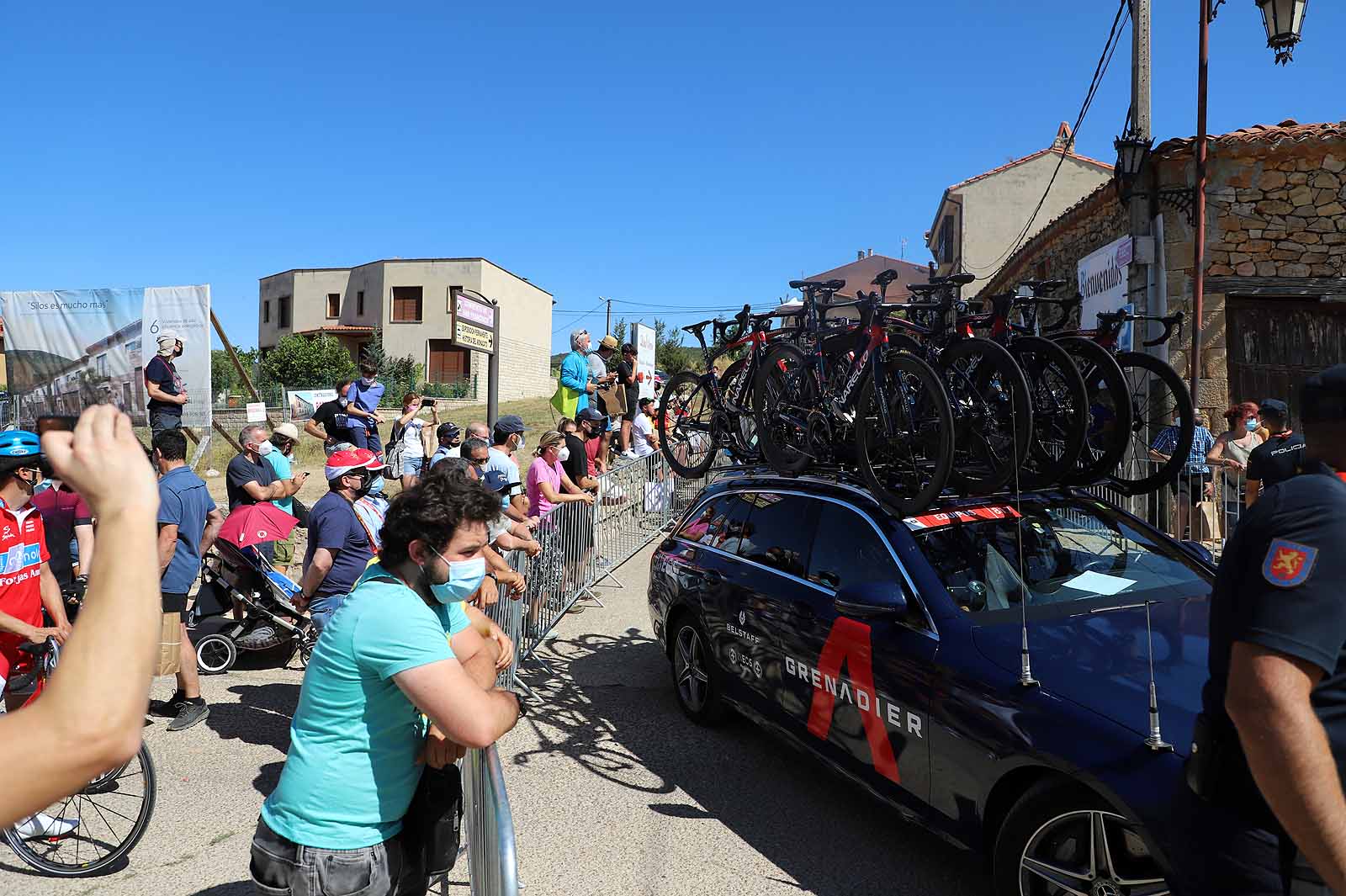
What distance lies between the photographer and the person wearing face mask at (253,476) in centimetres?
732

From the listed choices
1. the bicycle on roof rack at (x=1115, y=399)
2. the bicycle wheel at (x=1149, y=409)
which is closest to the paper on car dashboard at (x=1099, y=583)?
the bicycle on roof rack at (x=1115, y=399)

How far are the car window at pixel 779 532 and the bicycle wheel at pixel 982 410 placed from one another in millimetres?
848

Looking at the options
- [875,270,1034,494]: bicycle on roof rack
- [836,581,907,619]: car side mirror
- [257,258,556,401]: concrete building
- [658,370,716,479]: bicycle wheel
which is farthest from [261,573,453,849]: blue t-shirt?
[257,258,556,401]: concrete building

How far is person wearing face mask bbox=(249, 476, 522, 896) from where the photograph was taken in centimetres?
223

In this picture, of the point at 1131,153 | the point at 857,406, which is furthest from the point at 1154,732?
the point at 1131,153

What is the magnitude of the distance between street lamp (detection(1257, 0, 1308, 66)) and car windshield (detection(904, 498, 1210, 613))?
7185mm

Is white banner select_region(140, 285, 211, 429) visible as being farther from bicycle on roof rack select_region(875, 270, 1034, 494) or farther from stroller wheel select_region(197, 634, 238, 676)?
bicycle on roof rack select_region(875, 270, 1034, 494)

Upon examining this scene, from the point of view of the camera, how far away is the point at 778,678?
175 inches

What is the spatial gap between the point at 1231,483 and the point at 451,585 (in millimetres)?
9155

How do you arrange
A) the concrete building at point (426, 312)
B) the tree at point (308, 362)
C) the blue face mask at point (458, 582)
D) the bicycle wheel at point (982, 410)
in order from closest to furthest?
the blue face mask at point (458, 582)
the bicycle wheel at point (982, 410)
the tree at point (308, 362)
the concrete building at point (426, 312)

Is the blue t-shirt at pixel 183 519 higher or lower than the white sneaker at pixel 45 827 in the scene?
higher

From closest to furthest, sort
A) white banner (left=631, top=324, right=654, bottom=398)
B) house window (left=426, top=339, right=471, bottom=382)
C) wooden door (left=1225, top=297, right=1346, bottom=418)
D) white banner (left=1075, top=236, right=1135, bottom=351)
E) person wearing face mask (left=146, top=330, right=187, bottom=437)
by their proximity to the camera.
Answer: person wearing face mask (left=146, top=330, right=187, bottom=437) < wooden door (left=1225, top=297, right=1346, bottom=418) < white banner (left=1075, top=236, right=1135, bottom=351) < white banner (left=631, top=324, right=654, bottom=398) < house window (left=426, top=339, right=471, bottom=382)

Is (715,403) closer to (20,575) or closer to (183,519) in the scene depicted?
(183,519)

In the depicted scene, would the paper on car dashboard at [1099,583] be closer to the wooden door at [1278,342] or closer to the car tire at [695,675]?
the car tire at [695,675]
